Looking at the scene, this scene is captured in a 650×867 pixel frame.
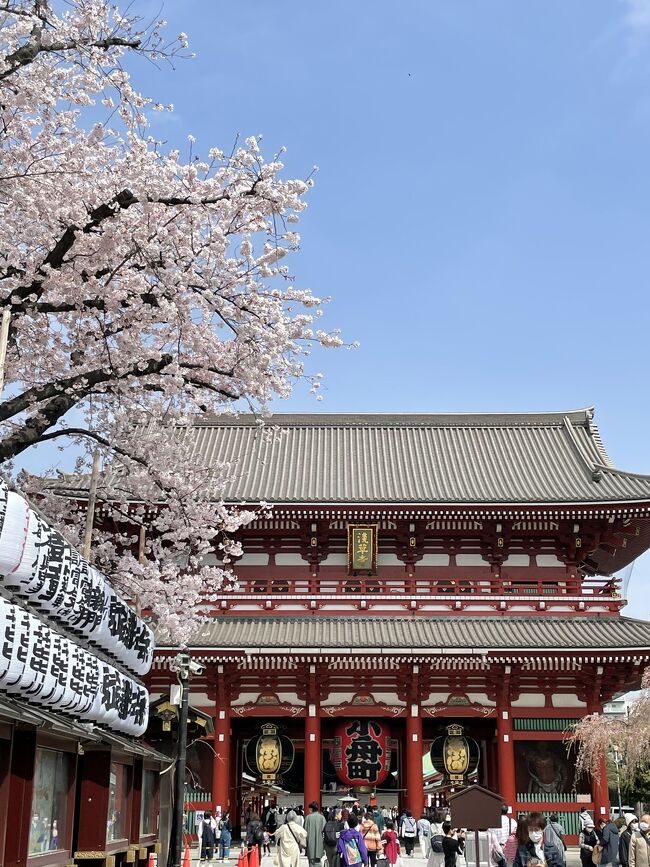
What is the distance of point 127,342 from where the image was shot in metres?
11.1

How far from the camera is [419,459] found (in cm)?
2797

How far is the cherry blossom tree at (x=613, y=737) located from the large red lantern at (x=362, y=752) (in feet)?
15.9

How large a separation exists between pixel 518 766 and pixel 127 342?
1688 cm

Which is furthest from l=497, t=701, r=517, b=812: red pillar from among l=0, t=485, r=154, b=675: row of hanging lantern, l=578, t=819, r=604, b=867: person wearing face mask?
l=0, t=485, r=154, b=675: row of hanging lantern

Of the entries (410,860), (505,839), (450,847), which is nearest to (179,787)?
(450,847)

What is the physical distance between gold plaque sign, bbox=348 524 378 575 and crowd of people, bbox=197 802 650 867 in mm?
6242

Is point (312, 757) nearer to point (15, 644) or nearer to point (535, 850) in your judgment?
point (535, 850)

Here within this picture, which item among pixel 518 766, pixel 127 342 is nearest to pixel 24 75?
pixel 127 342

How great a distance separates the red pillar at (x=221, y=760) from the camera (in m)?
21.5

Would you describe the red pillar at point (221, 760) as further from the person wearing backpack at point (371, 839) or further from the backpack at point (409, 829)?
the person wearing backpack at point (371, 839)

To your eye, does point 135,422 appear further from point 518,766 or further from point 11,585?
point 518,766

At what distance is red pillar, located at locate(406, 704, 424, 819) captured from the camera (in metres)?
21.7

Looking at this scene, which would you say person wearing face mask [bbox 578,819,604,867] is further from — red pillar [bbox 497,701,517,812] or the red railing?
the red railing

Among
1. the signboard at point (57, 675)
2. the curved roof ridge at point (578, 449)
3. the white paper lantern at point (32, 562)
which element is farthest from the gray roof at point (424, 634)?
the white paper lantern at point (32, 562)
